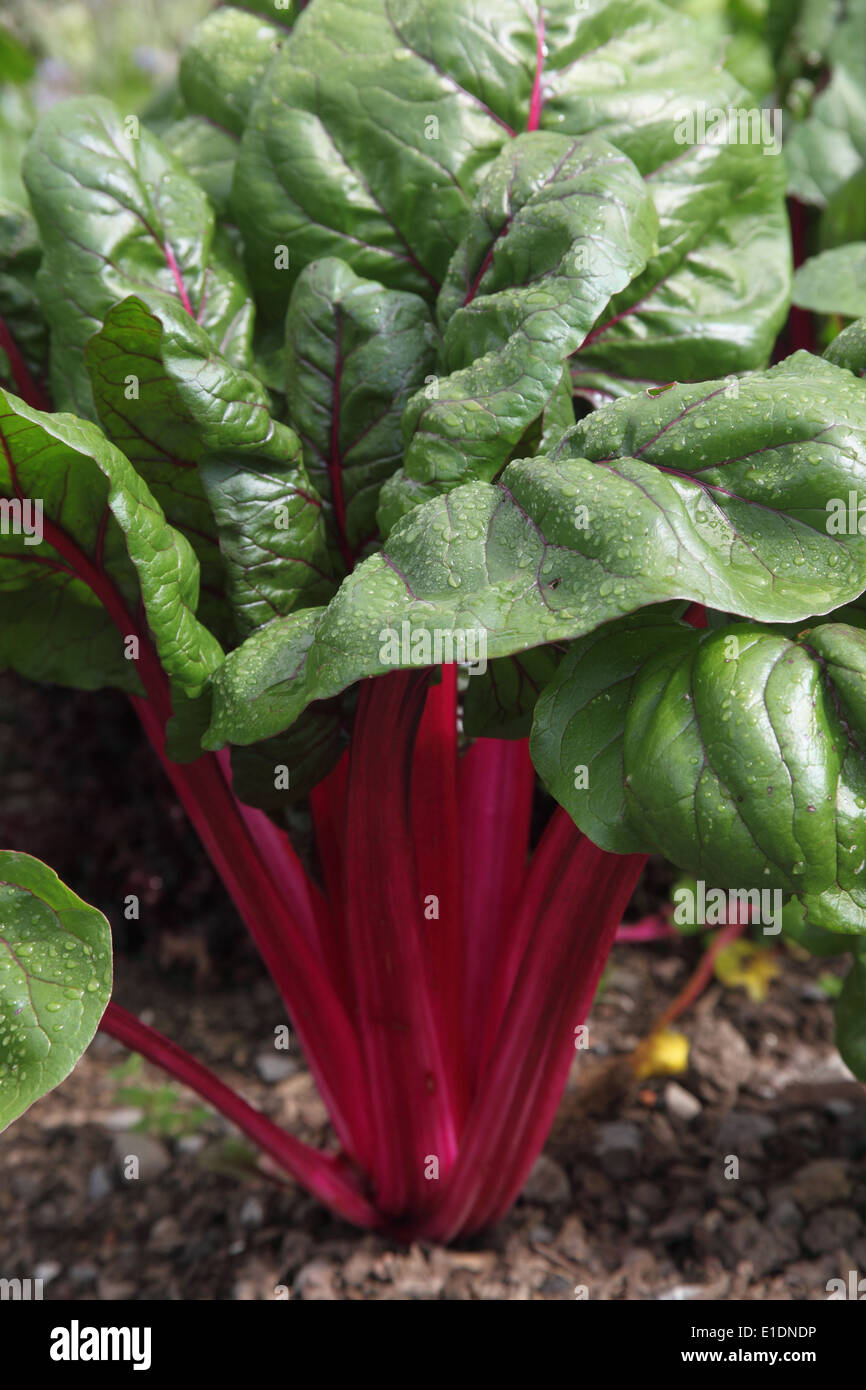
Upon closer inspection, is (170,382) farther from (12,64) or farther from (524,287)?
(12,64)

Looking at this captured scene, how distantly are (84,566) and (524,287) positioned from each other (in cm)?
61

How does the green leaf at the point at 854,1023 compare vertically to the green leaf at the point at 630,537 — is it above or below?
below

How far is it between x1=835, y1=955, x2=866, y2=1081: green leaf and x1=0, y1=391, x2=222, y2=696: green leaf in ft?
2.68

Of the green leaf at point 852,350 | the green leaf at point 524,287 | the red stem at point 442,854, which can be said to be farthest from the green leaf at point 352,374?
the green leaf at point 852,350

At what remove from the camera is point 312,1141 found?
1.84 m

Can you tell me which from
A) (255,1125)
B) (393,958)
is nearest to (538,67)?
(393,958)

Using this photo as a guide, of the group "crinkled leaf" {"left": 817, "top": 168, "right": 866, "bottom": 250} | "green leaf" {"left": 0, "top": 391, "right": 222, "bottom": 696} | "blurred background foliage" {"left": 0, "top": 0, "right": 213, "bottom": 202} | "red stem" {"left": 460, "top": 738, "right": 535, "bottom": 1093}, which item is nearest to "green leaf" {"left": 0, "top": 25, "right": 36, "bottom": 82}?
"blurred background foliage" {"left": 0, "top": 0, "right": 213, "bottom": 202}

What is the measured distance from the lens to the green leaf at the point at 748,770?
0.91 m

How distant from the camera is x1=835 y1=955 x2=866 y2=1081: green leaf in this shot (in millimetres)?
1239

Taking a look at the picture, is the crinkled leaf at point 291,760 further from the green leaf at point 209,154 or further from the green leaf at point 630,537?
the green leaf at point 209,154

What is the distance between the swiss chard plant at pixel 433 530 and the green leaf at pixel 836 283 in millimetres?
38

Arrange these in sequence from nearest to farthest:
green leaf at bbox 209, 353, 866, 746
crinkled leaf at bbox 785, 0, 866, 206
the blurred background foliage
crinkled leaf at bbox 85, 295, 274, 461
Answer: green leaf at bbox 209, 353, 866, 746 < crinkled leaf at bbox 85, 295, 274, 461 < crinkled leaf at bbox 785, 0, 866, 206 < the blurred background foliage

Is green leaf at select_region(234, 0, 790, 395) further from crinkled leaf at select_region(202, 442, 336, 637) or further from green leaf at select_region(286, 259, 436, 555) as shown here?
crinkled leaf at select_region(202, 442, 336, 637)

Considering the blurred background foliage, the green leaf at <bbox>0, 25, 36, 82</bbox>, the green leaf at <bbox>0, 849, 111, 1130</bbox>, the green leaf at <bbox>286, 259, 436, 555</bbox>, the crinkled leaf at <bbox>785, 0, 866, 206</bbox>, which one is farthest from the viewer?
the blurred background foliage
